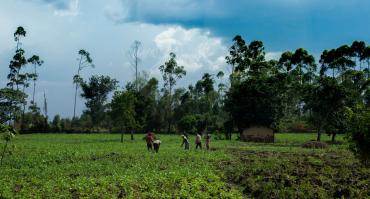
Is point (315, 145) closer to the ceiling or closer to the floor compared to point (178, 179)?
closer to the ceiling

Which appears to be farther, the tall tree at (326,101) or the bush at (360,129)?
the tall tree at (326,101)

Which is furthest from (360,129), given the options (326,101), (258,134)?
(258,134)

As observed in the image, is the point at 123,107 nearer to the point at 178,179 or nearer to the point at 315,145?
the point at 315,145

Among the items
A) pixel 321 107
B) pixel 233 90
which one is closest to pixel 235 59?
pixel 233 90

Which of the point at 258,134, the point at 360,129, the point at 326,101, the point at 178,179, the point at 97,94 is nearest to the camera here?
the point at 360,129

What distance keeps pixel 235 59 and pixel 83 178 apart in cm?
6773

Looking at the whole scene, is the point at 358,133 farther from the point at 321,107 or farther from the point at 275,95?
the point at 275,95

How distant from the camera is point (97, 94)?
9912cm

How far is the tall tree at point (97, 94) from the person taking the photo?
97.4 meters

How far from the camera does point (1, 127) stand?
11.7 metres

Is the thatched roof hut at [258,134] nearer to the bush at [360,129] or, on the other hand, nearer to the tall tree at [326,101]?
the tall tree at [326,101]

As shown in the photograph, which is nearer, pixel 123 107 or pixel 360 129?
pixel 360 129

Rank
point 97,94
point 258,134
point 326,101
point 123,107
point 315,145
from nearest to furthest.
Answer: point 315,145 < point 326,101 < point 123,107 < point 258,134 < point 97,94

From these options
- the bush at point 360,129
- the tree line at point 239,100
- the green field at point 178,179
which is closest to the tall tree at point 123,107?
the tree line at point 239,100
